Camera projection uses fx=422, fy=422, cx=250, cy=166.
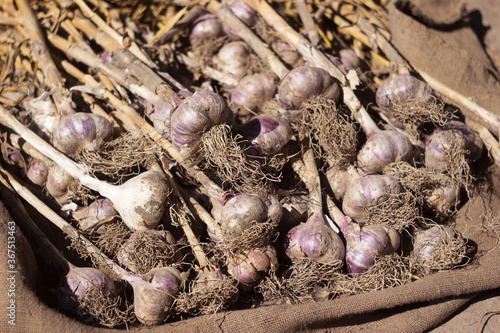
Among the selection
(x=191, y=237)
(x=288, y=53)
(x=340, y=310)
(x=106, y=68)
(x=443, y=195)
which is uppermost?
(x=106, y=68)

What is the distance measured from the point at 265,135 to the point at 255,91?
0.45 m

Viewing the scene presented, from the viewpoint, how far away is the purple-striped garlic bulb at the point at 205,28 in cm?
314

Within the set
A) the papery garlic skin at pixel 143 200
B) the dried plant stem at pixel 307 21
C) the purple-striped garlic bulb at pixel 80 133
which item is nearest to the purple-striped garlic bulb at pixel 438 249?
the papery garlic skin at pixel 143 200

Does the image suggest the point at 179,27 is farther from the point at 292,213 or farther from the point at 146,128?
the point at 292,213

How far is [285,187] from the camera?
2.51 meters

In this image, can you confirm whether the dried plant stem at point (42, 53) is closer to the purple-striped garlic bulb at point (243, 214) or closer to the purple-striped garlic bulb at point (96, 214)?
the purple-striped garlic bulb at point (96, 214)

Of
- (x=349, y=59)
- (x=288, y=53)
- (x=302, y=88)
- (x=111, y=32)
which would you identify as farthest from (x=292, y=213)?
(x=111, y=32)

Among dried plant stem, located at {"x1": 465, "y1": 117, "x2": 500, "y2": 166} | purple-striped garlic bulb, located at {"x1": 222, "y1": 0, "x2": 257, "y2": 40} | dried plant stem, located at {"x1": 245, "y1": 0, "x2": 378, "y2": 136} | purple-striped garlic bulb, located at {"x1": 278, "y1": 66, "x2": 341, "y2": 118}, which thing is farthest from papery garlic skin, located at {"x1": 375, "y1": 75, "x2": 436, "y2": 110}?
purple-striped garlic bulb, located at {"x1": 222, "y1": 0, "x2": 257, "y2": 40}

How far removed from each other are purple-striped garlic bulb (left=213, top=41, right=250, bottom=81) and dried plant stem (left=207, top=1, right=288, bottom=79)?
0.26ft

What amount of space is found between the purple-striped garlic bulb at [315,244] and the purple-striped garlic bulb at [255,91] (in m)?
0.88

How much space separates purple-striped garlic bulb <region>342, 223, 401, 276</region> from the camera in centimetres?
206

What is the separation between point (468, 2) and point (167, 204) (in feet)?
12.0

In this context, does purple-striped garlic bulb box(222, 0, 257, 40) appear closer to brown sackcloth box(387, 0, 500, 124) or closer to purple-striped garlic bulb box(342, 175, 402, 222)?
brown sackcloth box(387, 0, 500, 124)

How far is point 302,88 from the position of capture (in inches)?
93.4
